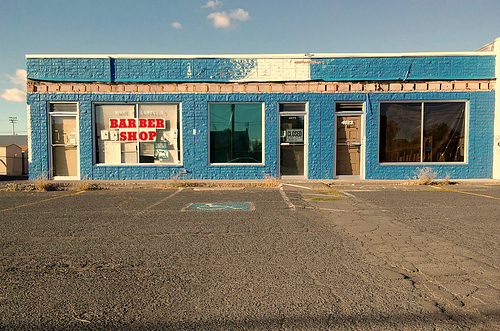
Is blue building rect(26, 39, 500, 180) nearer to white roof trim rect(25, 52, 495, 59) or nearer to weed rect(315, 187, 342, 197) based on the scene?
white roof trim rect(25, 52, 495, 59)

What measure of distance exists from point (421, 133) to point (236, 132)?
7.17 meters

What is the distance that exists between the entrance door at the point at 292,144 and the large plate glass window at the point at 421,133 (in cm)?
312

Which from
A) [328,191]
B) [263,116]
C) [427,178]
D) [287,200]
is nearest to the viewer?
[287,200]

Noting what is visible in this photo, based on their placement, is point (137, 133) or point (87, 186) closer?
point (87, 186)

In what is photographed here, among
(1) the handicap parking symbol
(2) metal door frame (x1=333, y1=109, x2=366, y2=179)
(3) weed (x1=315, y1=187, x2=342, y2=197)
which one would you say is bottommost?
(1) the handicap parking symbol

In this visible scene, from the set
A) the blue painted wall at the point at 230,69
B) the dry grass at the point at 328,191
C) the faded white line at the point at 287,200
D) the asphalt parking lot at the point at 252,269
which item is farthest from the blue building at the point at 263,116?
the asphalt parking lot at the point at 252,269

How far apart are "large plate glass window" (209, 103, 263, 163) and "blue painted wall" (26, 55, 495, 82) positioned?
118 cm

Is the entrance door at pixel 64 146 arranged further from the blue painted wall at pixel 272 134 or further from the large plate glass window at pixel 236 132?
the large plate glass window at pixel 236 132

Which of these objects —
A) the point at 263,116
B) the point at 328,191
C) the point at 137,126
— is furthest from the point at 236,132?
the point at 328,191

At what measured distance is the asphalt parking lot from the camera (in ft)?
9.09

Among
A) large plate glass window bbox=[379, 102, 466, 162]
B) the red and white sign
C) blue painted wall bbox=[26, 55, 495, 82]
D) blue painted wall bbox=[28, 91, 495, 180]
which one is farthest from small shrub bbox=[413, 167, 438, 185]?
the red and white sign

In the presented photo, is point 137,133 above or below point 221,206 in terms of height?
above

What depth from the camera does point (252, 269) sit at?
150 inches

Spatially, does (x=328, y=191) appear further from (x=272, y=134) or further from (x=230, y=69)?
(x=230, y=69)
